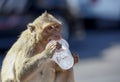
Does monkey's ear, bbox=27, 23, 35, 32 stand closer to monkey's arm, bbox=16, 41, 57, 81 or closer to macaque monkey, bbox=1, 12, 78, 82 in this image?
macaque monkey, bbox=1, 12, 78, 82

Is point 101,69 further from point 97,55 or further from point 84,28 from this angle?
point 84,28

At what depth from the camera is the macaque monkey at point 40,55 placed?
21.1ft


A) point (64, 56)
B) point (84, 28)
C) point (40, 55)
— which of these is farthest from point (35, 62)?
point (84, 28)

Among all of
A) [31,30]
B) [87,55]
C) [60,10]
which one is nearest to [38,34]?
[31,30]

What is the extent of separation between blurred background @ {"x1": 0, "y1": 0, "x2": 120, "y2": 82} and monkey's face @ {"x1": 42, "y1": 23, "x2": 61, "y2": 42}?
8.33 meters

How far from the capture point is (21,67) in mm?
6805

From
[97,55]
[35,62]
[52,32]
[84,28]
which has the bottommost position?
[97,55]

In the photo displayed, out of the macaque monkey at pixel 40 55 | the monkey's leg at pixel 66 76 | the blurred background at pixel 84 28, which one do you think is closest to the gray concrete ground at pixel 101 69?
the blurred background at pixel 84 28

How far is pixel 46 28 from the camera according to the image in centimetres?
654

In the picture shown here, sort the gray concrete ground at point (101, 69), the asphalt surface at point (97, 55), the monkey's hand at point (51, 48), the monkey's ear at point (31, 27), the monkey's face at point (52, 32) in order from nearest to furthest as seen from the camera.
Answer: the monkey's hand at point (51, 48)
the monkey's face at point (52, 32)
the monkey's ear at point (31, 27)
the gray concrete ground at point (101, 69)
the asphalt surface at point (97, 55)

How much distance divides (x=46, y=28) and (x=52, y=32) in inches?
4.8

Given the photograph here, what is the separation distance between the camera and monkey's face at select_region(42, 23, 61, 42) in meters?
6.39

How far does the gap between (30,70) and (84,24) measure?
17506 millimetres

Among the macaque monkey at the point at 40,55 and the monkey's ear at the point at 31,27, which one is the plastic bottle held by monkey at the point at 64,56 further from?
the monkey's ear at the point at 31,27
